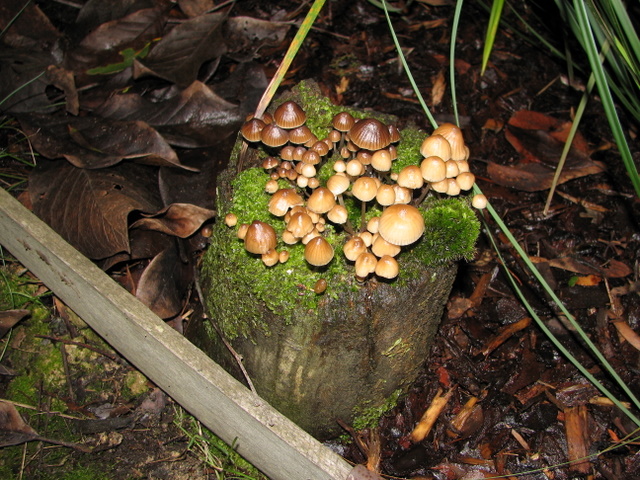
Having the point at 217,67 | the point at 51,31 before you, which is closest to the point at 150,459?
the point at 217,67

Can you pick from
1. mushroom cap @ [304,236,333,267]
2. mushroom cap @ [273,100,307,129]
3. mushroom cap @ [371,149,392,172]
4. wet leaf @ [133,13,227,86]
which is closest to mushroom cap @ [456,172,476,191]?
mushroom cap @ [371,149,392,172]

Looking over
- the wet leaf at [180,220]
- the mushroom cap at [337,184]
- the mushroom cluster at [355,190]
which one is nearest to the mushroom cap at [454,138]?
the mushroom cluster at [355,190]

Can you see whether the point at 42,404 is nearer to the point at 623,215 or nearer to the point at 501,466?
the point at 501,466

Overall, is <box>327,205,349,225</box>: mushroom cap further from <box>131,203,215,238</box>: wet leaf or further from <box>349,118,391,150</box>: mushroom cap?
<box>131,203,215,238</box>: wet leaf

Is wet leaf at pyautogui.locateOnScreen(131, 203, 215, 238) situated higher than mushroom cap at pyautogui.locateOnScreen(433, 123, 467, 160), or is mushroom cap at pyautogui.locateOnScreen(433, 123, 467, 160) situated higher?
mushroom cap at pyautogui.locateOnScreen(433, 123, 467, 160)

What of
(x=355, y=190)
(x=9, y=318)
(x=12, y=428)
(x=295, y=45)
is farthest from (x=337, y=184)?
(x=9, y=318)
